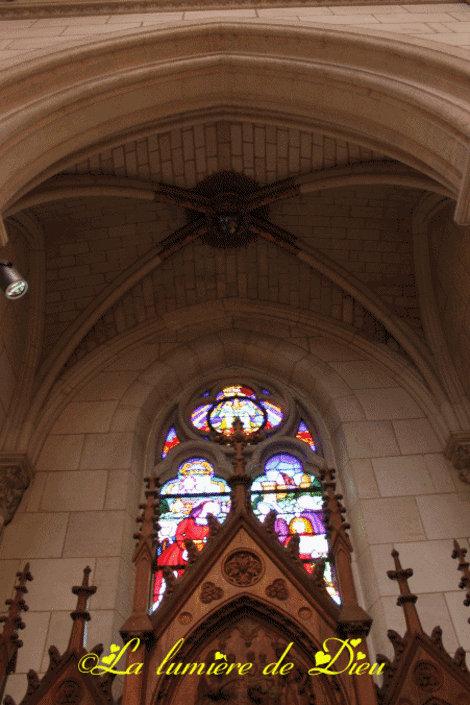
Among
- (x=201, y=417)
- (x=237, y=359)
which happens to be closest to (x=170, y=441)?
(x=201, y=417)

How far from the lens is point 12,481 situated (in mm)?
5828

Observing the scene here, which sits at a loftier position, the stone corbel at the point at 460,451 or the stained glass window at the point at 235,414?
the stained glass window at the point at 235,414

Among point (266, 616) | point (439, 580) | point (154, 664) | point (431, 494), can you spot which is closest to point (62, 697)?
point (154, 664)

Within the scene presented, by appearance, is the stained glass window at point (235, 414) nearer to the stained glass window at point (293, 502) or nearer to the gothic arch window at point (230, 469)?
the gothic arch window at point (230, 469)

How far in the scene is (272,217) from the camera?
727cm

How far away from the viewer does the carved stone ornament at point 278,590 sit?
126 inches

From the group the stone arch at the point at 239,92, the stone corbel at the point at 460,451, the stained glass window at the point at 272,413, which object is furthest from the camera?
the stained glass window at the point at 272,413

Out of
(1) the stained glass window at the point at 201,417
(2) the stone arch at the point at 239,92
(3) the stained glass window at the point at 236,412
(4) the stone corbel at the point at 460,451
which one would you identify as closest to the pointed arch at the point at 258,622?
(2) the stone arch at the point at 239,92

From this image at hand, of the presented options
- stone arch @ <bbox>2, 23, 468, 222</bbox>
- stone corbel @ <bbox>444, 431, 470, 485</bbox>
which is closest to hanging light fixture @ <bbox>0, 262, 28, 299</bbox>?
stone arch @ <bbox>2, 23, 468, 222</bbox>

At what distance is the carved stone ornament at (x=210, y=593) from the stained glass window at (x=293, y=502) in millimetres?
2247

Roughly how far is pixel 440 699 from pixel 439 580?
7.52 feet

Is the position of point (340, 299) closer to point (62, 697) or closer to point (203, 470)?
point (203, 470)

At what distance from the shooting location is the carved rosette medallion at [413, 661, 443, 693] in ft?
9.60

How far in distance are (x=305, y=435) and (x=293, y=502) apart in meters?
1.00
